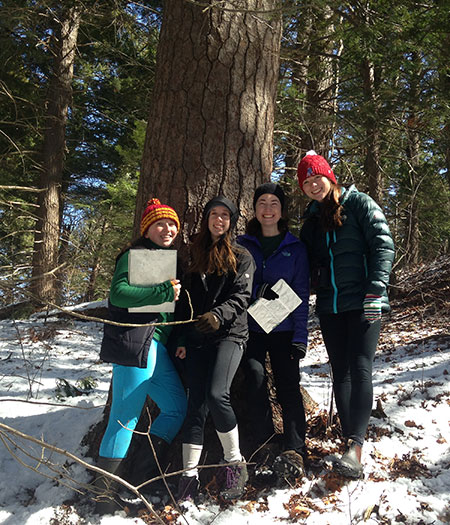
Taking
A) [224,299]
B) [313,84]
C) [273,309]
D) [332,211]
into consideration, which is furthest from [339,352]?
[313,84]

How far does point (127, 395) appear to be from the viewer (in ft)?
8.63

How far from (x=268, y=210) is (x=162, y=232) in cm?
78

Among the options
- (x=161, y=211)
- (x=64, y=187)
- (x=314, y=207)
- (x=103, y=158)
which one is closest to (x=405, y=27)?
(x=314, y=207)

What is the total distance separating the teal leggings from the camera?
2.62 meters

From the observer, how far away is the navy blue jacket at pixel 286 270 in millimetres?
2918

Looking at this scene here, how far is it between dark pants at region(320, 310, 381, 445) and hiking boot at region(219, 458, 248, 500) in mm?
736

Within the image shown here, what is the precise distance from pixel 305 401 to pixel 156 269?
182cm

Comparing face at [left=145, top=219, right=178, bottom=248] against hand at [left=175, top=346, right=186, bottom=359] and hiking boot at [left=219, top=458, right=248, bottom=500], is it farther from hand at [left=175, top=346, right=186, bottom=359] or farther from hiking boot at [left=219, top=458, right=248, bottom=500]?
hiking boot at [left=219, top=458, right=248, bottom=500]

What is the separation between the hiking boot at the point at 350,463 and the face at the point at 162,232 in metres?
1.79

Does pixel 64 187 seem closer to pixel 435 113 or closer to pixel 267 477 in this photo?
pixel 435 113

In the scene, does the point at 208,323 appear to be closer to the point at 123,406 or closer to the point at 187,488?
the point at 123,406

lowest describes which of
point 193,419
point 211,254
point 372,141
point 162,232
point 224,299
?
point 193,419

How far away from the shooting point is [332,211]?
2910 mm

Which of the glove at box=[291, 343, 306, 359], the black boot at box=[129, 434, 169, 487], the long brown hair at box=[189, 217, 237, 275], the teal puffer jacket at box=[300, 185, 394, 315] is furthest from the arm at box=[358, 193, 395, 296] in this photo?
the black boot at box=[129, 434, 169, 487]
